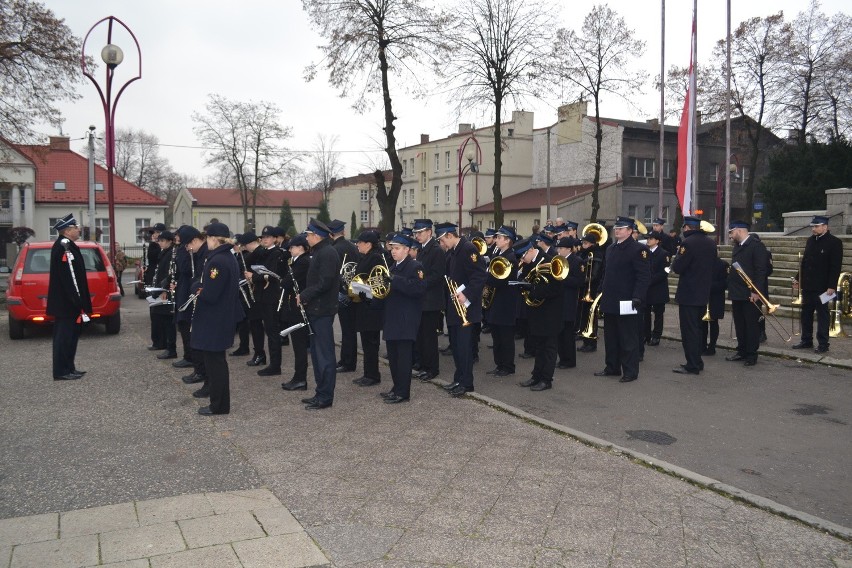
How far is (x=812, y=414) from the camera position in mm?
7668

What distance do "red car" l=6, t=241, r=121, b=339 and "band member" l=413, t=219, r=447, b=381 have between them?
22.0 ft

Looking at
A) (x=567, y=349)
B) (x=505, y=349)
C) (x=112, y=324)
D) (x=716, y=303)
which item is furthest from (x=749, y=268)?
(x=112, y=324)

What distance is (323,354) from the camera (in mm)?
7754

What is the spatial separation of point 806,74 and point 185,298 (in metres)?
33.8

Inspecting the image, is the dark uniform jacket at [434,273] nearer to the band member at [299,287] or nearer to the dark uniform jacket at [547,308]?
the dark uniform jacket at [547,308]

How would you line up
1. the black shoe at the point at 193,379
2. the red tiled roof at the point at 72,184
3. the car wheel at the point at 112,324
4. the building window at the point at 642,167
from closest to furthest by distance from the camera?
the black shoe at the point at 193,379 → the car wheel at the point at 112,324 → the building window at the point at 642,167 → the red tiled roof at the point at 72,184

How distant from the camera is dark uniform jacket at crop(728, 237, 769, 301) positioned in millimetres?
10242

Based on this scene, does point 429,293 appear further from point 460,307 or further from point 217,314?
point 217,314

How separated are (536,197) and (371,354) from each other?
46486 mm

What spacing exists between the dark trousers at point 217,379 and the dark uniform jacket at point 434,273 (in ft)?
7.91

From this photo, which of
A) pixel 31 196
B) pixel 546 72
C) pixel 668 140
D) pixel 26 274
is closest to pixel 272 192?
→ pixel 31 196

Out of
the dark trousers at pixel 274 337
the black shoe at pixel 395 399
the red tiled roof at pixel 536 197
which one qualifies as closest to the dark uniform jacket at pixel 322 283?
the black shoe at pixel 395 399

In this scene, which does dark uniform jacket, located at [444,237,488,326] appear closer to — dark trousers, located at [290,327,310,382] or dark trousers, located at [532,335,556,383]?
dark trousers, located at [532,335,556,383]

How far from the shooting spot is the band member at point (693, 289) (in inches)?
384
